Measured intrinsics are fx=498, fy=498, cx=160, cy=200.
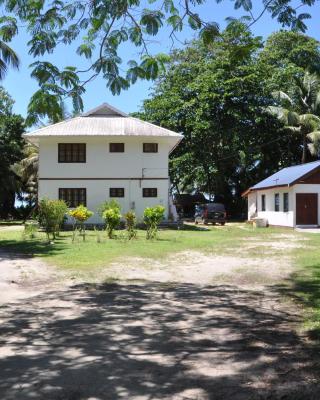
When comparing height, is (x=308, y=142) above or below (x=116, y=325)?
above

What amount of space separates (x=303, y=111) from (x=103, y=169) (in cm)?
1959

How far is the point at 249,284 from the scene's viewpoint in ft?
32.1

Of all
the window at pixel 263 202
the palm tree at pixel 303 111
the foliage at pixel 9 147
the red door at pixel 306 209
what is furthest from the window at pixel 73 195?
the palm tree at pixel 303 111

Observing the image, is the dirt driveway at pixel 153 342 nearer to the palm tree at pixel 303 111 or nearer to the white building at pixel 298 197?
the white building at pixel 298 197

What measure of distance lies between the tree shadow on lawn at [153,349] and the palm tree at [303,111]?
32218 mm

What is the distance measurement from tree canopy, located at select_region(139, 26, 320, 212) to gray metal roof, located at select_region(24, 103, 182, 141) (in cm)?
843

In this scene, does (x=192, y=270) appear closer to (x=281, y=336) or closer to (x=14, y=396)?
(x=281, y=336)

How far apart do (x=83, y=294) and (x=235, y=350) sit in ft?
13.1

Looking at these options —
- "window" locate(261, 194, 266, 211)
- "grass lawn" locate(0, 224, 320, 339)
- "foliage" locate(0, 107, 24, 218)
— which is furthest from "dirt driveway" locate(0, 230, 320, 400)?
"foliage" locate(0, 107, 24, 218)

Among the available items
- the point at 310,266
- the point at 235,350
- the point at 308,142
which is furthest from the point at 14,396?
the point at 308,142

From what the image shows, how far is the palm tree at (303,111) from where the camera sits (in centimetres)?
3854

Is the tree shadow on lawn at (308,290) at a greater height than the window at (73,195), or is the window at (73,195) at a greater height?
the window at (73,195)

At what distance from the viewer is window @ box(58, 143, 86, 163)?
100 feet

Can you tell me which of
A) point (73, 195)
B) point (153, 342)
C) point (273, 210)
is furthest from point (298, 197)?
point (153, 342)
